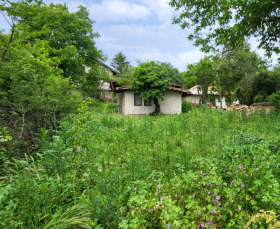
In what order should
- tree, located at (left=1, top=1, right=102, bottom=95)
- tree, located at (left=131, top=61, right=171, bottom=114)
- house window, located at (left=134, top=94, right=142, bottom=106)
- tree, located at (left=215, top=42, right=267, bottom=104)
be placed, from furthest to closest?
tree, located at (left=215, top=42, right=267, bottom=104) < house window, located at (left=134, top=94, right=142, bottom=106) < tree, located at (left=131, top=61, right=171, bottom=114) < tree, located at (left=1, top=1, right=102, bottom=95)

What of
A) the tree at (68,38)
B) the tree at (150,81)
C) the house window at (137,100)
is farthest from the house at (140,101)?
the tree at (68,38)

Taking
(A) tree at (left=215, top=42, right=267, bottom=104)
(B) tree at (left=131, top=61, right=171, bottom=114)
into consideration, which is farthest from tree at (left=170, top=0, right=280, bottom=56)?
(A) tree at (left=215, top=42, right=267, bottom=104)

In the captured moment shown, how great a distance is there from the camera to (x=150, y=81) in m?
15.4

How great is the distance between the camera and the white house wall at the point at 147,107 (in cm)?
1675

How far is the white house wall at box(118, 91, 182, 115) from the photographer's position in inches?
659

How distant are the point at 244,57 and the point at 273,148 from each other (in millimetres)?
23217

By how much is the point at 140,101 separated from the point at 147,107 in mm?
921

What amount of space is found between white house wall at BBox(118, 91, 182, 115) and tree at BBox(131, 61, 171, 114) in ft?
5.09

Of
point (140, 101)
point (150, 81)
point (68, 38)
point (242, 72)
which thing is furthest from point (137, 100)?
point (242, 72)

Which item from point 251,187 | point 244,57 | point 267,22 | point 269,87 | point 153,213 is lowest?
point 153,213

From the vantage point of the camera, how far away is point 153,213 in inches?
67.3

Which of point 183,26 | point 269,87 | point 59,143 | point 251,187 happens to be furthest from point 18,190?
point 269,87

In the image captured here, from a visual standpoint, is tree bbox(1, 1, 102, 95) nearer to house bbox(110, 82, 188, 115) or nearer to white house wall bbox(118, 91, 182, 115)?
house bbox(110, 82, 188, 115)

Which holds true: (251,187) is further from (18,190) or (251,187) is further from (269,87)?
(269,87)
